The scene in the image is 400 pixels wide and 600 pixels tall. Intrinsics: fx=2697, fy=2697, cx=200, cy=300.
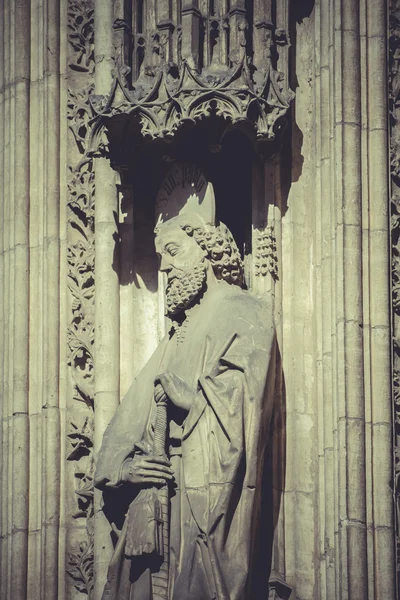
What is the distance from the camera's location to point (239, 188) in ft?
60.6

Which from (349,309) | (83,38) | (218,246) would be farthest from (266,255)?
(83,38)

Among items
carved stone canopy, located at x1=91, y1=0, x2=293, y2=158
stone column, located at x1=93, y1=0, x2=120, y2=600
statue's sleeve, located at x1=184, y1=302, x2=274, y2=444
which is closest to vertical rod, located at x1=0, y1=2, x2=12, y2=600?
stone column, located at x1=93, y1=0, x2=120, y2=600

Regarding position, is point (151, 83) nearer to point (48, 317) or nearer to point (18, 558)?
point (48, 317)

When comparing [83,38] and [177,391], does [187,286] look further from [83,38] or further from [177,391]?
[83,38]

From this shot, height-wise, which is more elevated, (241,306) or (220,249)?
(220,249)

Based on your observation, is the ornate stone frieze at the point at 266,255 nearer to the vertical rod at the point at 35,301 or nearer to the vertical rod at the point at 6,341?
the vertical rod at the point at 35,301

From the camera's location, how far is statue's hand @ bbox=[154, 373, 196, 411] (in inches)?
679

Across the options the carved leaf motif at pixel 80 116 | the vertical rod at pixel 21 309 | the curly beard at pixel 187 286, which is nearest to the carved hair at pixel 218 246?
the curly beard at pixel 187 286

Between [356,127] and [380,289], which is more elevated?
[356,127]

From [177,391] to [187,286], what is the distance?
0.87 metres

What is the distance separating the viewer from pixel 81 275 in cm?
1833

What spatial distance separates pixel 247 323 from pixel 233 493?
118 centimetres

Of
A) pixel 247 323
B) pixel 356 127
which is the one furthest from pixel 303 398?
pixel 356 127

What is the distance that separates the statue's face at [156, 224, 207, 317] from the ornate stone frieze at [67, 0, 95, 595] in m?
0.65
